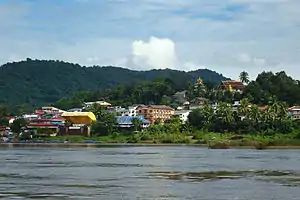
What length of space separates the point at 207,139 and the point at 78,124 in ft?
124

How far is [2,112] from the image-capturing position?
144 meters

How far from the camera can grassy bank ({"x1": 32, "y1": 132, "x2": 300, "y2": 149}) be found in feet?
298

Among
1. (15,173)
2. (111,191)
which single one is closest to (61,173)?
(15,173)

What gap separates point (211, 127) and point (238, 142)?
18.4 metres

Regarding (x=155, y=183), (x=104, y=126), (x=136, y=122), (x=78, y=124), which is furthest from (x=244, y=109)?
(x=155, y=183)

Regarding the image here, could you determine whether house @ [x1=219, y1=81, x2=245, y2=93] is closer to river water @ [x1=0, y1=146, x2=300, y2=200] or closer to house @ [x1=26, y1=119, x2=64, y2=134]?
house @ [x1=26, y1=119, x2=64, y2=134]

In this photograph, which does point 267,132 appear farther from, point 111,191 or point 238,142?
point 111,191

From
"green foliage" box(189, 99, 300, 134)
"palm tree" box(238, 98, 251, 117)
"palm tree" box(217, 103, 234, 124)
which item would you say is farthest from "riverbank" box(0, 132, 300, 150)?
"palm tree" box(238, 98, 251, 117)

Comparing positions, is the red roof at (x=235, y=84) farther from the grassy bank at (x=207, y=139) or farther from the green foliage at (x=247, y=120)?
the grassy bank at (x=207, y=139)

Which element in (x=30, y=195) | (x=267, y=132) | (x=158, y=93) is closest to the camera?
(x=30, y=195)

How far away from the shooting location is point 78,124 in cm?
13312

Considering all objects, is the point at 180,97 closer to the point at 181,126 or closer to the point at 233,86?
the point at 233,86

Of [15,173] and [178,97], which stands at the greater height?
[178,97]

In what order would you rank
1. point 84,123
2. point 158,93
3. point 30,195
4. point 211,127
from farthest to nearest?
point 158,93
point 84,123
point 211,127
point 30,195
